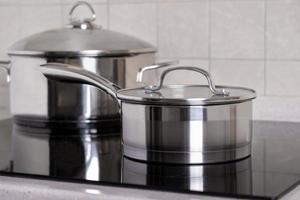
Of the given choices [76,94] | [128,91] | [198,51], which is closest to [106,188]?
[128,91]

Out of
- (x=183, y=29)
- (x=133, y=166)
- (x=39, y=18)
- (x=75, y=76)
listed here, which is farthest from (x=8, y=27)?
(x=133, y=166)

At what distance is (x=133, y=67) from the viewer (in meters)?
1.25

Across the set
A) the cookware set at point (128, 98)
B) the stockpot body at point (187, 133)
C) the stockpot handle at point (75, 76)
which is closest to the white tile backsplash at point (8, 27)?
the cookware set at point (128, 98)

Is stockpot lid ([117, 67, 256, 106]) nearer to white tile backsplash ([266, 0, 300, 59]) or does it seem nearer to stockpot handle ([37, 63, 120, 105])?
stockpot handle ([37, 63, 120, 105])

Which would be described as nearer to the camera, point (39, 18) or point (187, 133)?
point (187, 133)

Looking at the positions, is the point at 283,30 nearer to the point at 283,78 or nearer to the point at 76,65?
the point at 283,78

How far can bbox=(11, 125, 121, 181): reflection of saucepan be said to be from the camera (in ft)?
2.92

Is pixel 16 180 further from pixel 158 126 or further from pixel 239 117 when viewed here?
pixel 239 117

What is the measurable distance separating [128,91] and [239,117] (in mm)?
175

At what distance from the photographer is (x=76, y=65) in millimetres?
1212

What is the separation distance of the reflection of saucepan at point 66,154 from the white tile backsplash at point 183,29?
1.07 ft

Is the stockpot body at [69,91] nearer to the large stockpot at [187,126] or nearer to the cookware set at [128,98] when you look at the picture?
the cookware set at [128,98]

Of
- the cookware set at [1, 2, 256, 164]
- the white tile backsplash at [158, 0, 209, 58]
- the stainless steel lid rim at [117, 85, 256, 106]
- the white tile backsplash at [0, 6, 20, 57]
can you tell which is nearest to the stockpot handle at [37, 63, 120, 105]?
the cookware set at [1, 2, 256, 164]

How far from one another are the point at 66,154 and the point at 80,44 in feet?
0.88
